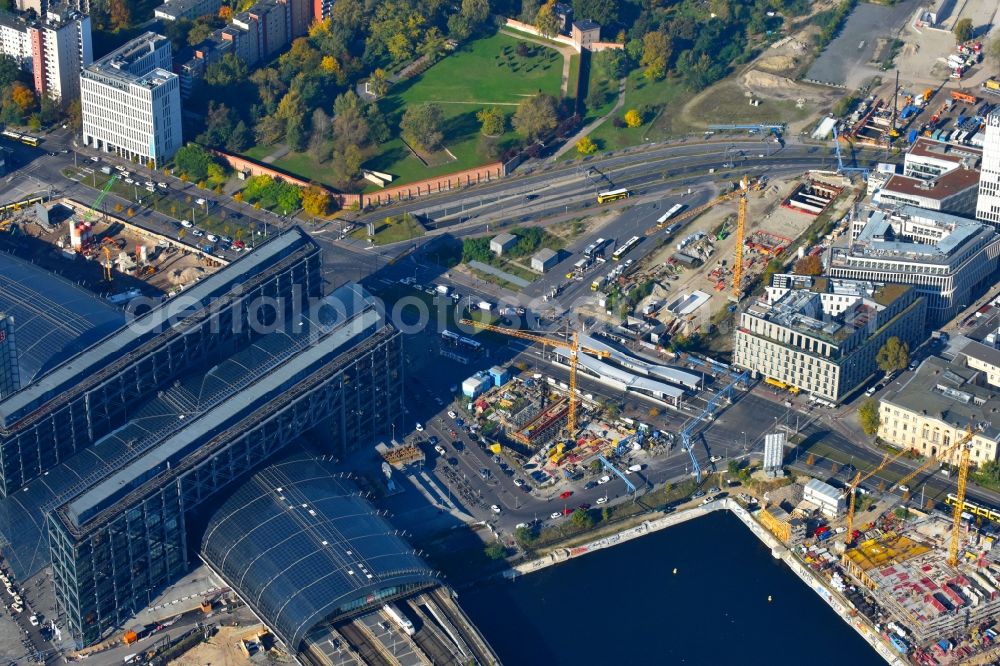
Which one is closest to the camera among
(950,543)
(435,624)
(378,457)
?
(435,624)

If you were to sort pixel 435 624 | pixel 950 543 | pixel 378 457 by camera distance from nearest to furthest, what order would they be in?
pixel 435 624
pixel 950 543
pixel 378 457

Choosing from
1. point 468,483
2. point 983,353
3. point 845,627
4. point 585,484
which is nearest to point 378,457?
point 468,483

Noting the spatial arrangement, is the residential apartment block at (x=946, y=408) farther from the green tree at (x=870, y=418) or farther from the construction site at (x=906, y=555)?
the construction site at (x=906, y=555)

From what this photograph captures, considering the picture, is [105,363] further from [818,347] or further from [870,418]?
[870,418]

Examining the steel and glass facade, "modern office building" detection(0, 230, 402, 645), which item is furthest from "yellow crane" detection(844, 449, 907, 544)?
"modern office building" detection(0, 230, 402, 645)

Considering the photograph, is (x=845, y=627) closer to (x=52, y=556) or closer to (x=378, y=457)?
(x=378, y=457)

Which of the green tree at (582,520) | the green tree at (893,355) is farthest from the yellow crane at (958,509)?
the green tree at (582,520)

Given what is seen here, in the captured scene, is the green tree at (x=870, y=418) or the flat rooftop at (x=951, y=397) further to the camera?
the green tree at (x=870, y=418)
